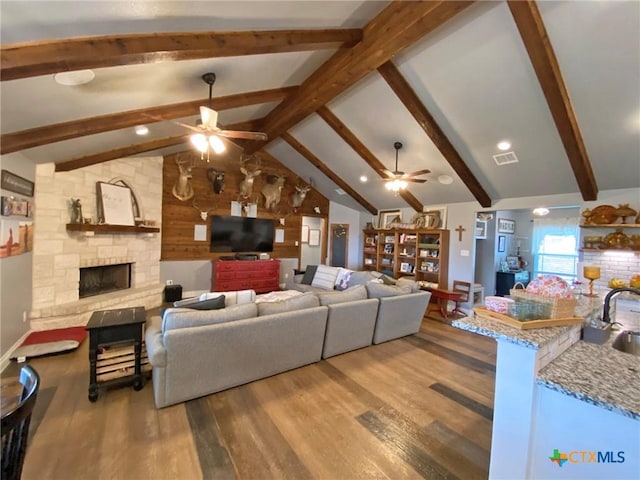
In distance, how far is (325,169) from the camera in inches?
279

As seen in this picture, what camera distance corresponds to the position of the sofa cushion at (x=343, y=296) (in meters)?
3.55

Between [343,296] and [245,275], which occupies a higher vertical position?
[343,296]

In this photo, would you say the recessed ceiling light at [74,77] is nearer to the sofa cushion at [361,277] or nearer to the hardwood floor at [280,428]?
the hardwood floor at [280,428]

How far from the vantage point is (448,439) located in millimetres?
2268

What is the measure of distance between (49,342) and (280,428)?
3334mm

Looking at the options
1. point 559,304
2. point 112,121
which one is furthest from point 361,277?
point 112,121

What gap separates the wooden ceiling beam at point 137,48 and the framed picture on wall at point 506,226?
668cm

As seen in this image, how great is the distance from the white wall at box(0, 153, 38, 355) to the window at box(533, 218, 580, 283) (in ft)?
33.2

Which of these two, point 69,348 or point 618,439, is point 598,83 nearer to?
point 618,439

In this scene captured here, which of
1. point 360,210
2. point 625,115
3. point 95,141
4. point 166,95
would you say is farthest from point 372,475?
point 360,210

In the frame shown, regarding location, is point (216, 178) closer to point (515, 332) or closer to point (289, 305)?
point (289, 305)

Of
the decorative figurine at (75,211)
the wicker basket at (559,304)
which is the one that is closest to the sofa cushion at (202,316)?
the wicker basket at (559,304)

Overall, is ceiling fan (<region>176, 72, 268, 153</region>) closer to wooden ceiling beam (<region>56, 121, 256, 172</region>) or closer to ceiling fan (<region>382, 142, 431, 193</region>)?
wooden ceiling beam (<region>56, 121, 256, 172</region>)

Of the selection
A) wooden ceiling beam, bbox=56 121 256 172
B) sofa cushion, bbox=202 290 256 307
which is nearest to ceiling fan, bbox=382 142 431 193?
wooden ceiling beam, bbox=56 121 256 172
